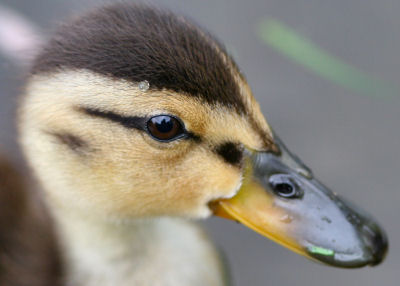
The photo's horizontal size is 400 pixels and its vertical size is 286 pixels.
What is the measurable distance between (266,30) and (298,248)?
2146 mm

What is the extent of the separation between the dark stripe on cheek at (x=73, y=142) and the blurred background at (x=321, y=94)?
4.91 feet

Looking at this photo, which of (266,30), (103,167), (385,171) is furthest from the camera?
(266,30)

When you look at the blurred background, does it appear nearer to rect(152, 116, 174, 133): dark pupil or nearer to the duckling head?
the duckling head

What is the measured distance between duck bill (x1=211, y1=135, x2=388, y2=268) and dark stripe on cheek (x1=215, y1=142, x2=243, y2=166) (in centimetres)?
3

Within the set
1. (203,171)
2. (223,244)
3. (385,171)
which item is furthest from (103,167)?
(385,171)

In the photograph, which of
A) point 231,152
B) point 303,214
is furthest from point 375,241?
point 231,152

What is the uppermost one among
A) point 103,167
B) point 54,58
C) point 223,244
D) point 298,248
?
point 223,244

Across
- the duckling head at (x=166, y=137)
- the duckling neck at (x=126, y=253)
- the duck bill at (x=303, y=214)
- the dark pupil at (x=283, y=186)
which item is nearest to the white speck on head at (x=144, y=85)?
the duckling head at (x=166, y=137)

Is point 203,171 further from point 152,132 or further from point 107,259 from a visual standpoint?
point 107,259

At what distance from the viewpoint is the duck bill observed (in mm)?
2012

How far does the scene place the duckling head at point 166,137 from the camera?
1884 mm

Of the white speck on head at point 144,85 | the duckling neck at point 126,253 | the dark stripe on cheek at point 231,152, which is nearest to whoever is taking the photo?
the white speck on head at point 144,85

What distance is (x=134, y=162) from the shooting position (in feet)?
6.55

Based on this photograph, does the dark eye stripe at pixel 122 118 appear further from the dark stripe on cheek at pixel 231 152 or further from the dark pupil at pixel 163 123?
the dark stripe on cheek at pixel 231 152
